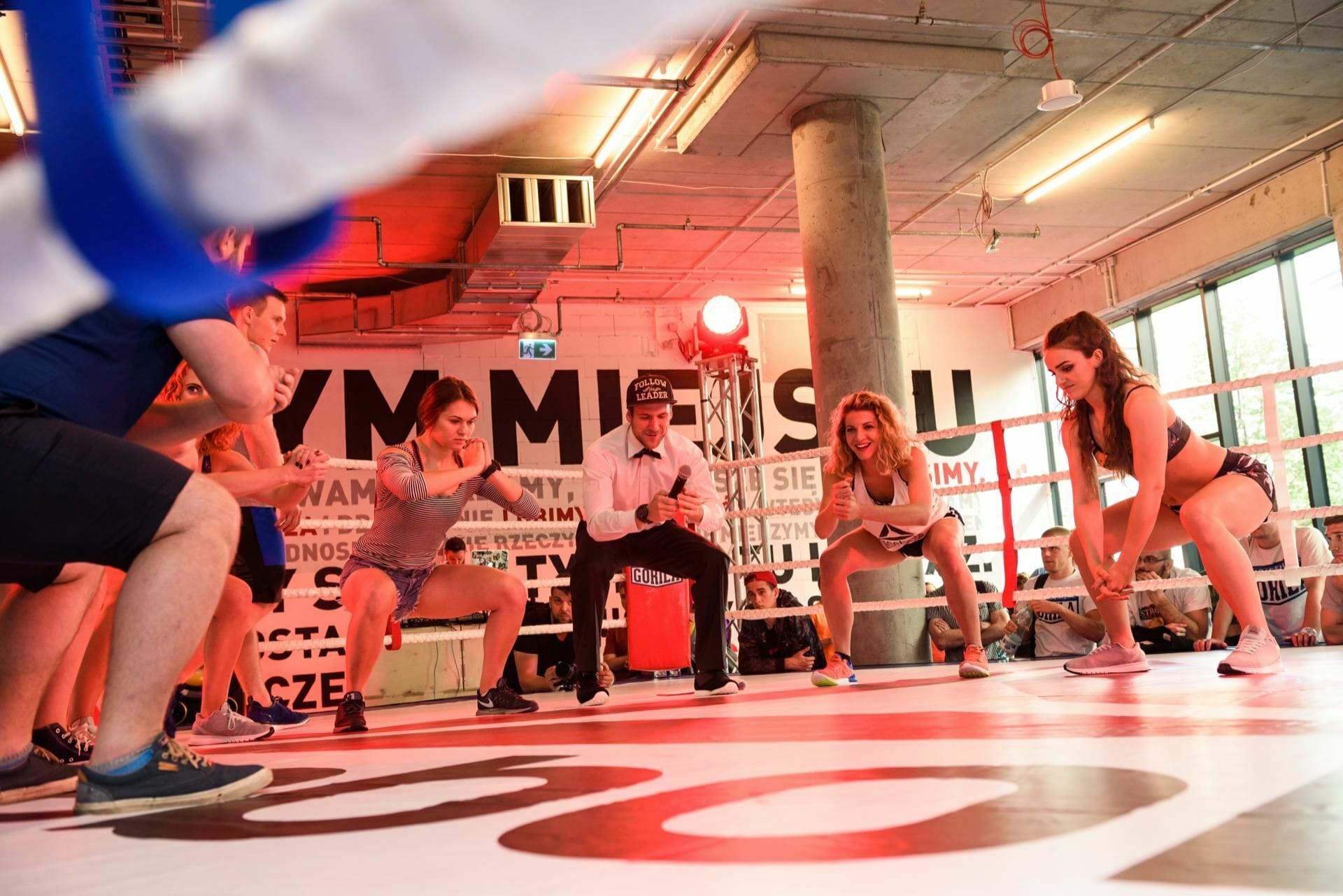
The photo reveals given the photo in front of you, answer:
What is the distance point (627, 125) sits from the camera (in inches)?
324

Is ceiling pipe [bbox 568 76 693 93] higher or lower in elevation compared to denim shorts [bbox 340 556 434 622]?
higher

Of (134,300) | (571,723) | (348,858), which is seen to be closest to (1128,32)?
(571,723)

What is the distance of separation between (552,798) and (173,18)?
6.28 m

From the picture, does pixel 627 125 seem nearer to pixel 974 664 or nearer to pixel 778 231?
pixel 778 231

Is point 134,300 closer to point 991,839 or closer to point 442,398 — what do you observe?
point 991,839

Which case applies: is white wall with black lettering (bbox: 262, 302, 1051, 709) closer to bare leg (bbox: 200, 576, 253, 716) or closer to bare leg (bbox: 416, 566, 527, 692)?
bare leg (bbox: 416, 566, 527, 692)

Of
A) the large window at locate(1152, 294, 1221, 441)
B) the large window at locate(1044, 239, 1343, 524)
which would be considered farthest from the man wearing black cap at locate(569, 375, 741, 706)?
the large window at locate(1152, 294, 1221, 441)

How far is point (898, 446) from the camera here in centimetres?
416

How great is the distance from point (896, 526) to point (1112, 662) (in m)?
0.92

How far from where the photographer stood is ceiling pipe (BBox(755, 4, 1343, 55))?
6803 millimetres

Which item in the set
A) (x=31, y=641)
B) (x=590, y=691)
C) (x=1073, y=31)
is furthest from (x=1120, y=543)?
(x=1073, y=31)

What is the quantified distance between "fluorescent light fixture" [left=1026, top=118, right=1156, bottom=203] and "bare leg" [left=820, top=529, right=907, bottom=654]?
6.24 metres

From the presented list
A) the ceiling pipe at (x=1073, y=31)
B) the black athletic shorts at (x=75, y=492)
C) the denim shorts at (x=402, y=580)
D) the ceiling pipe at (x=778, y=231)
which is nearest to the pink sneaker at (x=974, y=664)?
the denim shorts at (x=402, y=580)

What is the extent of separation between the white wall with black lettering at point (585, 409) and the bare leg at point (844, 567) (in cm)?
591
